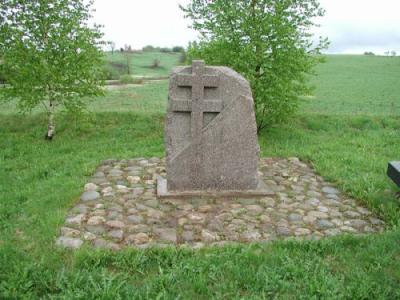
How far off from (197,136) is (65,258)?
2775 mm

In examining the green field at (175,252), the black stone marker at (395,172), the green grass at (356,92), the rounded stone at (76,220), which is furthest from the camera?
the green grass at (356,92)

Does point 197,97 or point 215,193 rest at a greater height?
point 197,97

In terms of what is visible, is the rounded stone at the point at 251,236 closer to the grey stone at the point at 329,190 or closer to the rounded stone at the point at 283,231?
the rounded stone at the point at 283,231

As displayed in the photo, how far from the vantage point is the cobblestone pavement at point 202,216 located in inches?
191

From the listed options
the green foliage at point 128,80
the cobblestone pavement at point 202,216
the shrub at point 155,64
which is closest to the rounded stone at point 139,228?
the cobblestone pavement at point 202,216

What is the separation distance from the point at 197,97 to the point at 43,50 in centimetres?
578

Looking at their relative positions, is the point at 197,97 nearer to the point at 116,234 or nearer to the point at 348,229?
the point at 116,234

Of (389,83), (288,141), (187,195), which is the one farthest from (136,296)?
(389,83)

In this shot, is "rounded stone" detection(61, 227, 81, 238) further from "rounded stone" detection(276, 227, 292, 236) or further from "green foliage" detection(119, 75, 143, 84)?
"green foliage" detection(119, 75, 143, 84)

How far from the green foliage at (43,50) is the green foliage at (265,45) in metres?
2.94

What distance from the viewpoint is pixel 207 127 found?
618cm

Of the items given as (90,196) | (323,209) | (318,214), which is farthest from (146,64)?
(318,214)

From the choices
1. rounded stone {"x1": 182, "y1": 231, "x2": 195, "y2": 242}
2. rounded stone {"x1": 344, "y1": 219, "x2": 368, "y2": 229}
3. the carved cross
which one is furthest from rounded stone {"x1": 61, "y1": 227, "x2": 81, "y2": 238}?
rounded stone {"x1": 344, "y1": 219, "x2": 368, "y2": 229}

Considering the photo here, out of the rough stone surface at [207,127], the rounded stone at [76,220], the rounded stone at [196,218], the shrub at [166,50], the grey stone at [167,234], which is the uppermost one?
the shrub at [166,50]
